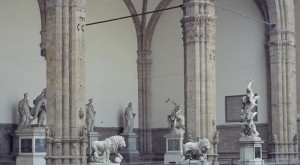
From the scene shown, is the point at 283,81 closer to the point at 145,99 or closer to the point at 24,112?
the point at 145,99

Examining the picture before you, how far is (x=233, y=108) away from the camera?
26359 millimetres

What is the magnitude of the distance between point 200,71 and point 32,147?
20.1ft

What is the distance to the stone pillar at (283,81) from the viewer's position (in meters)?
24.5

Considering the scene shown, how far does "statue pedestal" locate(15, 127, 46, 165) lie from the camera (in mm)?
19719

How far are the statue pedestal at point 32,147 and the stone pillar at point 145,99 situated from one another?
8.94 m

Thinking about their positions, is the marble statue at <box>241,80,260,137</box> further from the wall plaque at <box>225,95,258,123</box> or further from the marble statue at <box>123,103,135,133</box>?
the marble statue at <box>123,103,135,133</box>

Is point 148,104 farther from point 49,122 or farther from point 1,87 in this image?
point 49,122

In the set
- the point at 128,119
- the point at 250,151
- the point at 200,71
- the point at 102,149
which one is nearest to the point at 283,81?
the point at 250,151

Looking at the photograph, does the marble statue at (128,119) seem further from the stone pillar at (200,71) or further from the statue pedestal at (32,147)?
the stone pillar at (200,71)

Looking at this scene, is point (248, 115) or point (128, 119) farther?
point (128, 119)

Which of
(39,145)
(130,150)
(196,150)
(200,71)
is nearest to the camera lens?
(196,150)

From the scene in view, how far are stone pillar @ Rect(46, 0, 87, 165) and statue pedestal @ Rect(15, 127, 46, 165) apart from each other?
4.87m

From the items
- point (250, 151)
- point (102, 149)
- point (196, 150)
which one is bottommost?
point (250, 151)

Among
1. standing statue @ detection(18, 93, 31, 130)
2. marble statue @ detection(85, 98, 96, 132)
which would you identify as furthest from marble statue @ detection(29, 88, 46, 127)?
marble statue @ detection(85, 98, 96, 132)
